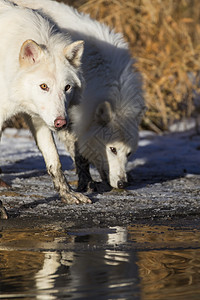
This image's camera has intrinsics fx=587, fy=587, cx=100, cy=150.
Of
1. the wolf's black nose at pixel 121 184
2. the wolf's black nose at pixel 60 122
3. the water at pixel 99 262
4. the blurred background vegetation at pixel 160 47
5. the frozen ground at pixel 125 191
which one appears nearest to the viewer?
the water at pixel 99 262

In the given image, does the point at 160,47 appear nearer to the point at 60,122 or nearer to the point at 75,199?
the point at 75,199

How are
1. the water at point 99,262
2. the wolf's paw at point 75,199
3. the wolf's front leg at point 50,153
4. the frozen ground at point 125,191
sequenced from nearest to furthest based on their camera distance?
the water at point 99,262 < the frozen ground at point 125,191 < the wolf's paw at point 75,199 < the wolf's front leg at point 50,153

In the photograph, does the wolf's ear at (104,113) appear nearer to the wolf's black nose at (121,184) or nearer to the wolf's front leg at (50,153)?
the wolf's black nose at (121,184)

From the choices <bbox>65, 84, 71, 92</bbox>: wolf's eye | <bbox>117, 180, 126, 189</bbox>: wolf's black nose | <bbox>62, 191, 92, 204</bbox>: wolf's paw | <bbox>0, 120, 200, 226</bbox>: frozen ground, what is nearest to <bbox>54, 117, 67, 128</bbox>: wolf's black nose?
<bbox>65, 84, 71, 92</bbox>: wolf's eye

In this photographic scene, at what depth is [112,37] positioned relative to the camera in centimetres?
696

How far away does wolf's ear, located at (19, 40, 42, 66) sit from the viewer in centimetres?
499

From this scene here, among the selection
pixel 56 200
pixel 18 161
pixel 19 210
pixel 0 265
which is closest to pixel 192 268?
pixel 0 265

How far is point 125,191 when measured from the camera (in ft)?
21.3

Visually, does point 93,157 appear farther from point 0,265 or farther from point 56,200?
point 0,265

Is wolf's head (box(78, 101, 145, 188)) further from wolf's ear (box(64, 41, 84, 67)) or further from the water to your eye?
the water

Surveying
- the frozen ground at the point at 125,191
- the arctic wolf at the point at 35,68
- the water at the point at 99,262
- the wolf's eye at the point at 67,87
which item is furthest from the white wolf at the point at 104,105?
the water at the point at 99,262

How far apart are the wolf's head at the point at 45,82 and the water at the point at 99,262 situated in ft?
3.35

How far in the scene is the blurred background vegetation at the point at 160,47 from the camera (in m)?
11.2

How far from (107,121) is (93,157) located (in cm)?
47
